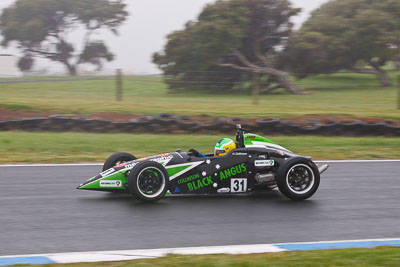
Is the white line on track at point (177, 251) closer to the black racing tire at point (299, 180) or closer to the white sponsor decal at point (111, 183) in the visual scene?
the black racing tire at point (299, 180)

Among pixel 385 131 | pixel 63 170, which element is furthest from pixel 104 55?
pixel 63 170

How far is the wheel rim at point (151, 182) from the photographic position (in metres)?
7.30

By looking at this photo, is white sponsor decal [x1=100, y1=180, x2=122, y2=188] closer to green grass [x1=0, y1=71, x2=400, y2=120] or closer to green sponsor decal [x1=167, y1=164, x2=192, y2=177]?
green sponsor decal [x1=167, y1=164, x2=192, y2=177]

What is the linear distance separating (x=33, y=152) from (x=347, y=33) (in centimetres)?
2663

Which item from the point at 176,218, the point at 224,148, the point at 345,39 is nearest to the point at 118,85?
the point at 224,148

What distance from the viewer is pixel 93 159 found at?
11.2m

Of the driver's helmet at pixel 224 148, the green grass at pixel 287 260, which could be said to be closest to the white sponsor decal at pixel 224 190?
the driver's helmet at pixel 224 148

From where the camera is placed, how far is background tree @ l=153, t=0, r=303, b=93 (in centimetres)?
2994

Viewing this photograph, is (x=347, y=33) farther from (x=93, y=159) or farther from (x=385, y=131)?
(x=93, y=159)

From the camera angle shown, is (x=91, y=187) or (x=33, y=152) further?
(x=33, y=152)

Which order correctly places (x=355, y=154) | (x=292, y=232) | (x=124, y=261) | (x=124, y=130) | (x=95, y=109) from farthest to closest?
(x=95, y=109)
(x=124, y=130)
(x=355, y=154)
(x=292, y=232)
(x=124, y=261)

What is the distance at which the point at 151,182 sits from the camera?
7391mm

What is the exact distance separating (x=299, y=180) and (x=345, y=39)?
28095 millimetres

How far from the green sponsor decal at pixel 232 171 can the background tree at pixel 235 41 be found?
2005 centimetres
